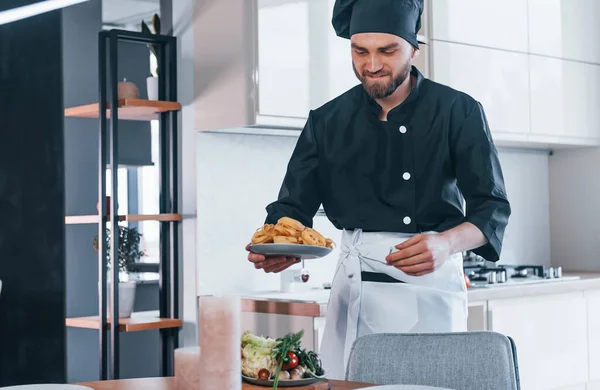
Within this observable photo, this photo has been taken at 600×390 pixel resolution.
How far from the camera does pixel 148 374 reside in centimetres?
402

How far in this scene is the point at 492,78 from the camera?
427 centimetres

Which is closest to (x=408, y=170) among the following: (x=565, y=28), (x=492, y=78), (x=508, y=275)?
(x=492, y=78)

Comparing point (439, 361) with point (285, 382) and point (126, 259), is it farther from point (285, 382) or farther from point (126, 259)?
point (126, 259)

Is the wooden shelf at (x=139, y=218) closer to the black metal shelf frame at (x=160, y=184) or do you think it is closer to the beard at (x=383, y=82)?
the black metal shelf frame at (x=160, y=184)

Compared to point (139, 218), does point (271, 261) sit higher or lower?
lower

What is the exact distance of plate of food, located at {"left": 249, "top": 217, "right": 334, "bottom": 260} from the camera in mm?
2104

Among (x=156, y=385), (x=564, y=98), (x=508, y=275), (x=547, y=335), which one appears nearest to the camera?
(x=156, y=385)

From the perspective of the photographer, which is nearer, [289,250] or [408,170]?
[289,250]

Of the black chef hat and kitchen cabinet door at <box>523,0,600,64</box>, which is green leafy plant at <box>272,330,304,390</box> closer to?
the black chef hat

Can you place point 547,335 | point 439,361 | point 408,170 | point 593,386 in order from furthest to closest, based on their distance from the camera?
1. point 593,386
2. point 547,335
3. point 408,170
4. point 439,361

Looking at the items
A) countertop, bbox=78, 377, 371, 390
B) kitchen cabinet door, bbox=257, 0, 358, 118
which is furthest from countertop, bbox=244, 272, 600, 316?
countertop, bbox=78, 377, 371, 390

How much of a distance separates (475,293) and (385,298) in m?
1.38

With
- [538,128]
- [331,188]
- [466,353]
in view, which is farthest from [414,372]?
[538,128]

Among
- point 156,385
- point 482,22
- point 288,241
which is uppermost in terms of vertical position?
point 482,22
